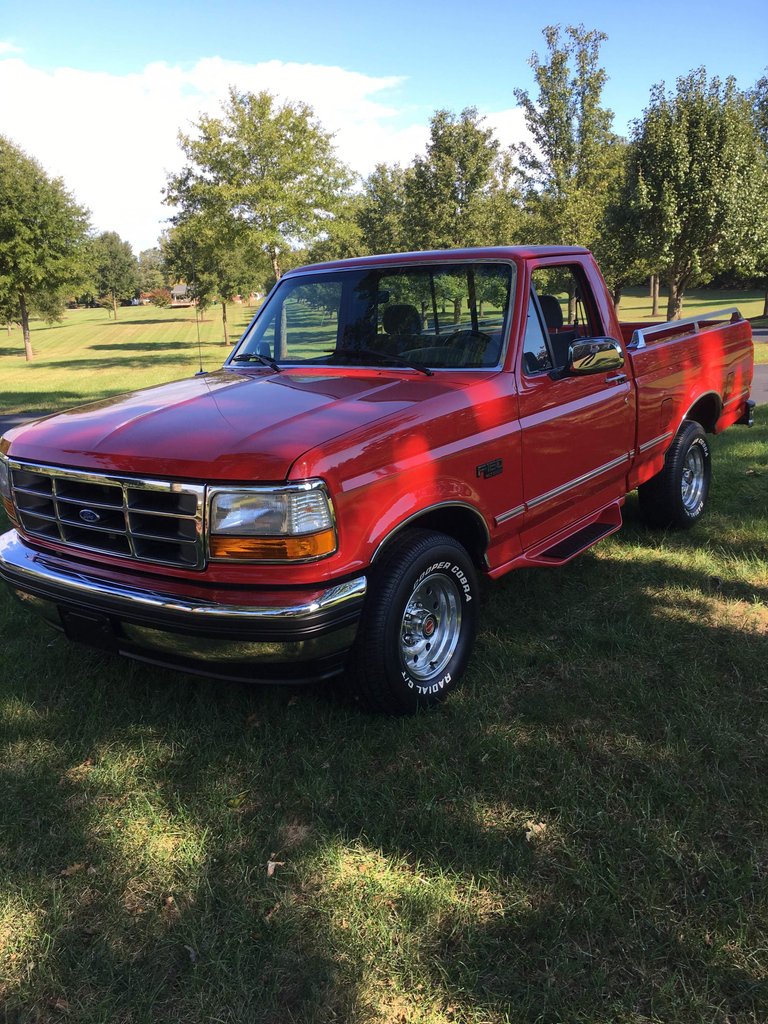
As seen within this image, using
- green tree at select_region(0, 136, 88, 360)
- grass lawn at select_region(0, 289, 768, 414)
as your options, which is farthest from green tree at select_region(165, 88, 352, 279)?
green tree at select_region(0, 136, 88, 360)

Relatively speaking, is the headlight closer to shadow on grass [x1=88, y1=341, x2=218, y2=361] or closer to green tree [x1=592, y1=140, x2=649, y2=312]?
green tree [x1=592, y1=140, x2=649, y2=312]

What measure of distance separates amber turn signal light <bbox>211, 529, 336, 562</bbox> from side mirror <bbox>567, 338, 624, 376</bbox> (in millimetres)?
1887

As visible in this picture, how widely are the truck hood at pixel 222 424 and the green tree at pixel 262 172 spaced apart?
19.6 m

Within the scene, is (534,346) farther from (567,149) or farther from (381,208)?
(381,208)

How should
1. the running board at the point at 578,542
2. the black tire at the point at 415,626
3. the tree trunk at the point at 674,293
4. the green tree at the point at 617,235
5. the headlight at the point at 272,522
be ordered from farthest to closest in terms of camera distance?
the tree trunk at the point at 674,293, the green tree at the point at 617,235, the running board at the point at 578,542, the black tire at the point at 415,626, the headlight at the point at 272,522

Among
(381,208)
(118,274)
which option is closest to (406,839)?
(381,208)

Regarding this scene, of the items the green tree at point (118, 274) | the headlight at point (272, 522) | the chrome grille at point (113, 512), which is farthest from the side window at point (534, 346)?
the green tree at point (118, 274)

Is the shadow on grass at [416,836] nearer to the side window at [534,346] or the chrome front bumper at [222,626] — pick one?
the chrome front bumper at [222,626]

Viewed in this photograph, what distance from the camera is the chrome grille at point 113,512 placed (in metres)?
2.75

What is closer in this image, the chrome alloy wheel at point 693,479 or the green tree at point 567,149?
the chrome alloy wheel at point 693,479

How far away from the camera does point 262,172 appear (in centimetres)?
2212

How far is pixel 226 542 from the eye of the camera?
2701 mm

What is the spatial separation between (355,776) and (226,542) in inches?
42.5

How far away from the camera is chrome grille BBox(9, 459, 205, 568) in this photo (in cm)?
275
